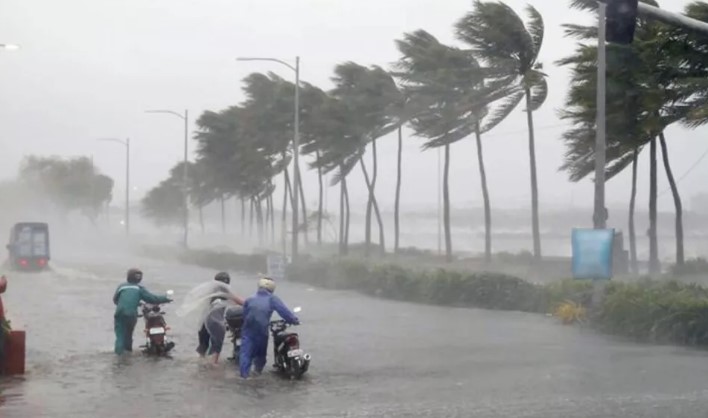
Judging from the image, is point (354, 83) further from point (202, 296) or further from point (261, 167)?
point (202, 296)

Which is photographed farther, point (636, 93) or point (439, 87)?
point (439, 87)

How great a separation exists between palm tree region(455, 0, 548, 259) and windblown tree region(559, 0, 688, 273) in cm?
382

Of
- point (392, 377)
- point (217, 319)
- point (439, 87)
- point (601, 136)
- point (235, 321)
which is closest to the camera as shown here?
point (392, 377)

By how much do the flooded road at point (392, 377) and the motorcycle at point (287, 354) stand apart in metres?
0.20

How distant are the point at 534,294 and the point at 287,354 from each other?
1340 cm

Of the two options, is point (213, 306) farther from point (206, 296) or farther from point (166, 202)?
point (166, 202)

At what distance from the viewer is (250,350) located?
49.7 ft

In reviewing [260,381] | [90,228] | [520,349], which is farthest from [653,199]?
[90,228]

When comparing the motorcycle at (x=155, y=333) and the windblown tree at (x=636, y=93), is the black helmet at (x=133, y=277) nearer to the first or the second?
the motorcycle at (x=155, y=333)

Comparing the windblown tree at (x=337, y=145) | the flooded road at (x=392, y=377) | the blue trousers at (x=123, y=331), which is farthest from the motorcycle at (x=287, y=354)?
the windblown tree at (x=337, y=145)

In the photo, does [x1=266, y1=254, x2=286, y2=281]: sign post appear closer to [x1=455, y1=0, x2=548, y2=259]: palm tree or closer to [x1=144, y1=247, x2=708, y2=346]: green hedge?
[x1=144, y1=247, x2=708, y2=346]: green hedge

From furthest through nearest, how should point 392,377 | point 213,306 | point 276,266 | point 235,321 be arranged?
point 276,266 < point 213,306 < point 235,321 < point 392,377

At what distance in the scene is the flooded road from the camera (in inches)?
496

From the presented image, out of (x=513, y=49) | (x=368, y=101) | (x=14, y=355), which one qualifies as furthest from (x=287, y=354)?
(x=368, y=101)
